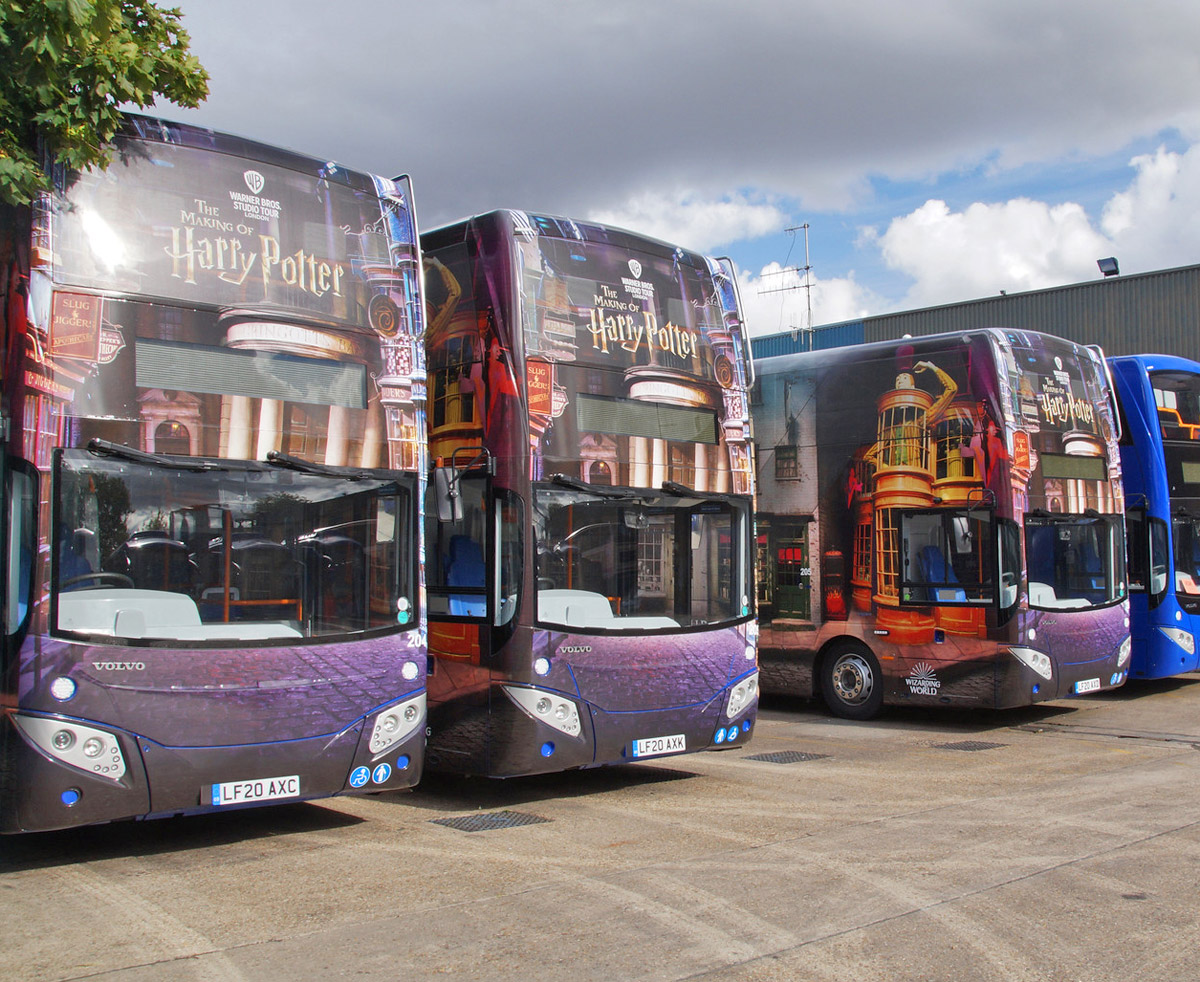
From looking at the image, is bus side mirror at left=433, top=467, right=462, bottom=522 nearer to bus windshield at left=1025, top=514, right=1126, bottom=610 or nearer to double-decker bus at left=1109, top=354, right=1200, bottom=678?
bus windshield at left=1025, top=514, right=1126, bottom=610

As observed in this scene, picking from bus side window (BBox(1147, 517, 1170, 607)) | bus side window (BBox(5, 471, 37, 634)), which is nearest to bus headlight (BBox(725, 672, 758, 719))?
bus side window (BBox(5, 471, 37, 634))

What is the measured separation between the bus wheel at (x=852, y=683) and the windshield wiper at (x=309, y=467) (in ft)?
26.7

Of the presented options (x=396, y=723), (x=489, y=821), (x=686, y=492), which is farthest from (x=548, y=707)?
(x=686, y=492)

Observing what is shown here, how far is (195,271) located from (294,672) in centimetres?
258

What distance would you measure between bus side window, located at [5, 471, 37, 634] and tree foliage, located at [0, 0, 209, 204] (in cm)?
159

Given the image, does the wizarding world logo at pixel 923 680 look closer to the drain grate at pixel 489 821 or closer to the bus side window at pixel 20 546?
the drain grate at pixel 489 821

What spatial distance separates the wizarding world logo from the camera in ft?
45.0

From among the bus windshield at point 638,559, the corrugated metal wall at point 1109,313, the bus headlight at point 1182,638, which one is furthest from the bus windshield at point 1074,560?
the corrugated metal wall at point 1109,313

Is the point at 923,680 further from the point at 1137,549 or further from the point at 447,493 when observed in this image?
the point at 447,493

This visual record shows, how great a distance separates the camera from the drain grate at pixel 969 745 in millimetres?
12421

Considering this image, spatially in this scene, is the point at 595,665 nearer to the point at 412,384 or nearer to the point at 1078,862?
the point at 412,384

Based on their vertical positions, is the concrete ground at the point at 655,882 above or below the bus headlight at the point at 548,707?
below

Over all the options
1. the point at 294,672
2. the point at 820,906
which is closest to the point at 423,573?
the point at 294,672

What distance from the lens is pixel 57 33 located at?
719 cm
